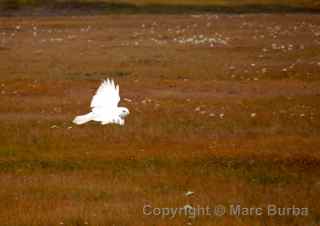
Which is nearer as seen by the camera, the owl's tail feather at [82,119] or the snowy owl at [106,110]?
the snowy owl at [106,110]

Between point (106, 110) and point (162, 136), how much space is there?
2.23m

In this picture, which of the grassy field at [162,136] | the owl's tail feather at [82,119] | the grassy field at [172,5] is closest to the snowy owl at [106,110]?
the owl's tail feather at [82,119]

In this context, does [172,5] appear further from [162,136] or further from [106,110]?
[162,136]

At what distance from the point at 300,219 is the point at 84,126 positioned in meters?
8.67

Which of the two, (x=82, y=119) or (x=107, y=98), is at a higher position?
(x=107, y=98)

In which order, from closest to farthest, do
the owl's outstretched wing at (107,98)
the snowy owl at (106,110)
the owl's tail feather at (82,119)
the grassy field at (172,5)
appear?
the snowy owl at (106,110) → the owl's tail feather at (82,119) → the owl's outstretched wing at (107,98) → the grassy field at (172,5)

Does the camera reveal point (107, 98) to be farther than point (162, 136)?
Yes

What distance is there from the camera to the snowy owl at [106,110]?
18.8 meters

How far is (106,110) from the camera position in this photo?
19047 millimetres

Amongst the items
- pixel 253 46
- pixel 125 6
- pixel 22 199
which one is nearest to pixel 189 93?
pixel 22 199

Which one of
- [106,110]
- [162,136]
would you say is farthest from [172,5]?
[162,136]

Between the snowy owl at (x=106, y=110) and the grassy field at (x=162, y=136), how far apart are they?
300 mm

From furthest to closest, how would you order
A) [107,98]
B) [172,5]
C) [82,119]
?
[172,5], [107,98], [82,119]

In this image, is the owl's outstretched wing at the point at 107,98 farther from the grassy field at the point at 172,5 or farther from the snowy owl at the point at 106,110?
the grassy field at the point at 172,5
